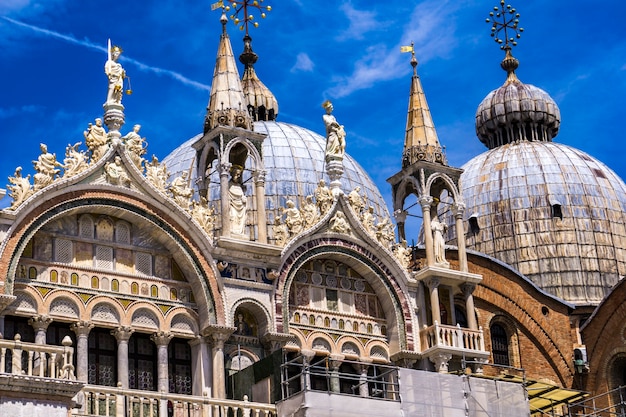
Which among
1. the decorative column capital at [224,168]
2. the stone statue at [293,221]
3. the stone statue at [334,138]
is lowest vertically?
the stone statue at [293,221]

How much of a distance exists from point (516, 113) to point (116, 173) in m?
31.8

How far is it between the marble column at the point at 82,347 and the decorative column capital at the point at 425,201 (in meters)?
10.5

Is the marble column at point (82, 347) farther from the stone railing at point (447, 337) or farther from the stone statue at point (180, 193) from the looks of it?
the stone railing at point (447, 337)

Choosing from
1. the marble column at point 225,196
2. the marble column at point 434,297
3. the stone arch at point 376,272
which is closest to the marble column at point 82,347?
the marble column at point 225,196

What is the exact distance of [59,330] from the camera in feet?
116

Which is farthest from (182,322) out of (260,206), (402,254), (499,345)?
(499,345)

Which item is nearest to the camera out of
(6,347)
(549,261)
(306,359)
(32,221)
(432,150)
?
(6,347)

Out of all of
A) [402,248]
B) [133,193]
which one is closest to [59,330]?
[133,193]

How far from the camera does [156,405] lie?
34.1 m

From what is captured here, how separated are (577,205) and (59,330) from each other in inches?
1226

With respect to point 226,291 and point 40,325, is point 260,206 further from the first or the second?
point 40,325

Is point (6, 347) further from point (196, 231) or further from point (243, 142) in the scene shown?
point (243, 142)

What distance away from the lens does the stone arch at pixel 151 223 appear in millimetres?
35219

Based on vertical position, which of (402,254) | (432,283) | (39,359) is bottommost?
(39,359)
